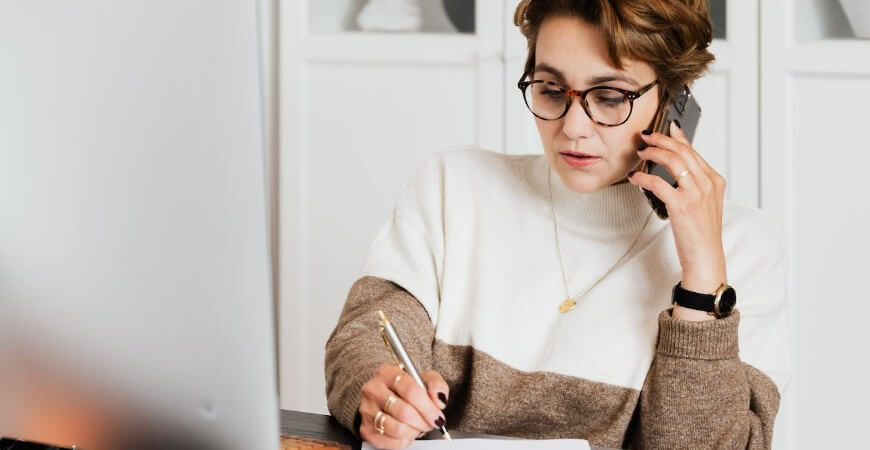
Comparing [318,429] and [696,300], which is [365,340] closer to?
[318,429]

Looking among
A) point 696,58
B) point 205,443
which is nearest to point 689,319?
point 696,58

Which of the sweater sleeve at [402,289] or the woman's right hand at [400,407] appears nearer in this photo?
the woman's right hand at [400,407]

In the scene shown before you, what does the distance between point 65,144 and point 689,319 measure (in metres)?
0.81

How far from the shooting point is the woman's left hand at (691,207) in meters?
1.26

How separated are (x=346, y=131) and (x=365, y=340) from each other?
4.94 feet

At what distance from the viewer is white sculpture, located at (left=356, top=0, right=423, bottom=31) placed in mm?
2672

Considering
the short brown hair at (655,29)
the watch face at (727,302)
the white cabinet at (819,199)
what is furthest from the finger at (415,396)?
the white cabinet at (819,199)

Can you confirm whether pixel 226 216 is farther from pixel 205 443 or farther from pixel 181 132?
pixel 205 443

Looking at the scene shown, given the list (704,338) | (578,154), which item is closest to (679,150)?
(578,154)

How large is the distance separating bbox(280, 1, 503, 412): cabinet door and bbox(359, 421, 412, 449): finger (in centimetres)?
157

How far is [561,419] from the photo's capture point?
4.45 ft

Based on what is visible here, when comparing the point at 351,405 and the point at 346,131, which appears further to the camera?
the point at 346,131

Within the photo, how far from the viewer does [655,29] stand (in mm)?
1321

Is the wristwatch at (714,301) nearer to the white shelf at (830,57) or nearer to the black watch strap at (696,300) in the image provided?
the black watch strap at (696,300)
